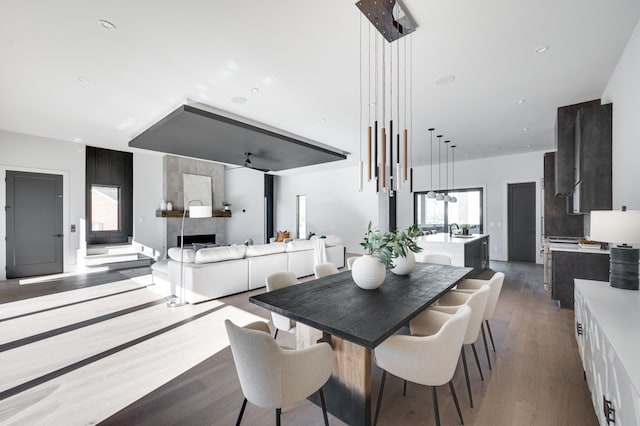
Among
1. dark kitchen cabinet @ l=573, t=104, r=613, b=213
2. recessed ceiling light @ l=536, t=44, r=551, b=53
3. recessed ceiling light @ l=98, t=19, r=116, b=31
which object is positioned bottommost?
dark kitchen cabinet @ l=573, t=104, r=613, b=213

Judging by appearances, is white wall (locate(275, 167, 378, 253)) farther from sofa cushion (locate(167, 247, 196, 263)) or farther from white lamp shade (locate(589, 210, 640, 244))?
white lamp shade (locate(589, 210, 640, 244))

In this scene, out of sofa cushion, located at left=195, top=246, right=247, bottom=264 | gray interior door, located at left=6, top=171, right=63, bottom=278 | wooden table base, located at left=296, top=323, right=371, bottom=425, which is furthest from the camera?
gray interior door, located at left=6, top=171, right=63, bottom=278

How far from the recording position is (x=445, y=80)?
11.0 feet

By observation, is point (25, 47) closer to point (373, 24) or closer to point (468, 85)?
point (373, 24)

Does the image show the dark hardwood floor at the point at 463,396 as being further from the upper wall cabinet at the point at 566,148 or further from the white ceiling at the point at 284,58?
the white ceiling at the point at 284,58

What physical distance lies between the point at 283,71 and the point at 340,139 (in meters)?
3.01

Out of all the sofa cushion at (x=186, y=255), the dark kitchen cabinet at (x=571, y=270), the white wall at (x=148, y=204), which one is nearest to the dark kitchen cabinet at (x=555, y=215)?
the dark kitchen cabinet at (x=571, y=270)

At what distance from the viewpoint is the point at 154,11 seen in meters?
2.25

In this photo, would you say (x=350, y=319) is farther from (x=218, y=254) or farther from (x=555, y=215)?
(x=555, y=215)

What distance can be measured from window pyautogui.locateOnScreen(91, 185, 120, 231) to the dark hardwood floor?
21.0ft

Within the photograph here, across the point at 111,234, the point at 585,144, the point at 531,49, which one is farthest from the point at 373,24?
the point at 111,234

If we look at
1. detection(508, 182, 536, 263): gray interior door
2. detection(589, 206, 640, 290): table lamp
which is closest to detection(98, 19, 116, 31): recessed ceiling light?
detection(589, 206, 640, 290): table lamp

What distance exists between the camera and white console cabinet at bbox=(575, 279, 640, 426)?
108cm

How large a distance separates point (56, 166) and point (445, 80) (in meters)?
7.82
